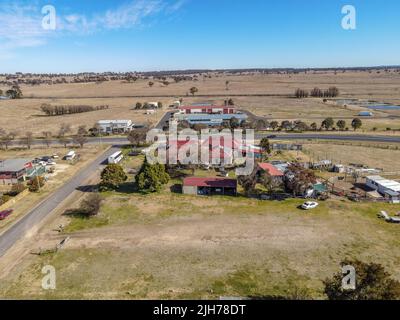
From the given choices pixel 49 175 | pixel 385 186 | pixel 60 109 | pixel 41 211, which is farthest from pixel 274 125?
pixel 60 109

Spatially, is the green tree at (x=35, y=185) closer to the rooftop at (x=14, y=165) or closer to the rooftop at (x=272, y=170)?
the rooftop at (x=14, y=165)

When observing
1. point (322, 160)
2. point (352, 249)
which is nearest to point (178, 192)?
point (352, 249)

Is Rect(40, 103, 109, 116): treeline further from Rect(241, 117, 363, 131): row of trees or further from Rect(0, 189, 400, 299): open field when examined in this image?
Rect(0, 189, 400, 299): open field

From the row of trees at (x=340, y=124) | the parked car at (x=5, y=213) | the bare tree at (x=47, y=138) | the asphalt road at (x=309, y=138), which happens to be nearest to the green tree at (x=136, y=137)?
the asphalt road at (x=309, y=138)

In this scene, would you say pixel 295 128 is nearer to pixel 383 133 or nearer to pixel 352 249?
pixel 383 133
